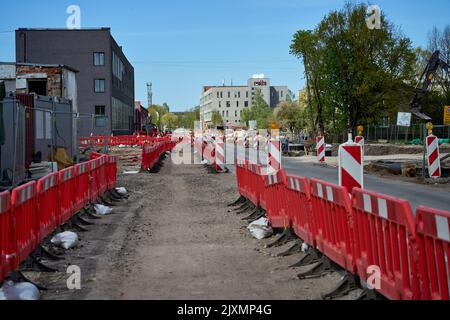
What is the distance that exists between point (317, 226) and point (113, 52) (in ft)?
236

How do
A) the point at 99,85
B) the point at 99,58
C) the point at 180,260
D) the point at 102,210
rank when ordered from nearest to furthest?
Answer: 1. the point at 180,260
2. the point at 102,210
3. the point at 99,85
4. the point at 99,58

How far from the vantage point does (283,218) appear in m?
10.1

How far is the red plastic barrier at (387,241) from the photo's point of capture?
518 centimetres

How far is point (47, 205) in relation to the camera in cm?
945

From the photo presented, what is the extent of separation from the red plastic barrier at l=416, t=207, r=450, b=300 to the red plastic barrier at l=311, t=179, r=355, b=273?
65.6 inches

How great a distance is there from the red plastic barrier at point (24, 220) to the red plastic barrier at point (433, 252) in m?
4.41

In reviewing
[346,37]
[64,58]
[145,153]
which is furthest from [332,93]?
[64,58]

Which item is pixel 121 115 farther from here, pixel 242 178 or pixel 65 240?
pixel 65 240

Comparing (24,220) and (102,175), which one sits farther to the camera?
(102,175)

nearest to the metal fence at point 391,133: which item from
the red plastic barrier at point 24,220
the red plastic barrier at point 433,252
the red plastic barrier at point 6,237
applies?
the red plastic barrier at point 24,220

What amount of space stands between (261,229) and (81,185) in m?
4.13

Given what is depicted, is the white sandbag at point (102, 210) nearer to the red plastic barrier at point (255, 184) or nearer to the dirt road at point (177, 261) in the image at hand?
the dirt road at point (177, 261)

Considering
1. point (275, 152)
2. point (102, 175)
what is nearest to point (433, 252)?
point (275, 152)

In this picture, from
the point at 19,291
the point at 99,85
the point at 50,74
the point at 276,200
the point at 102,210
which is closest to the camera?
the point at 19,291
